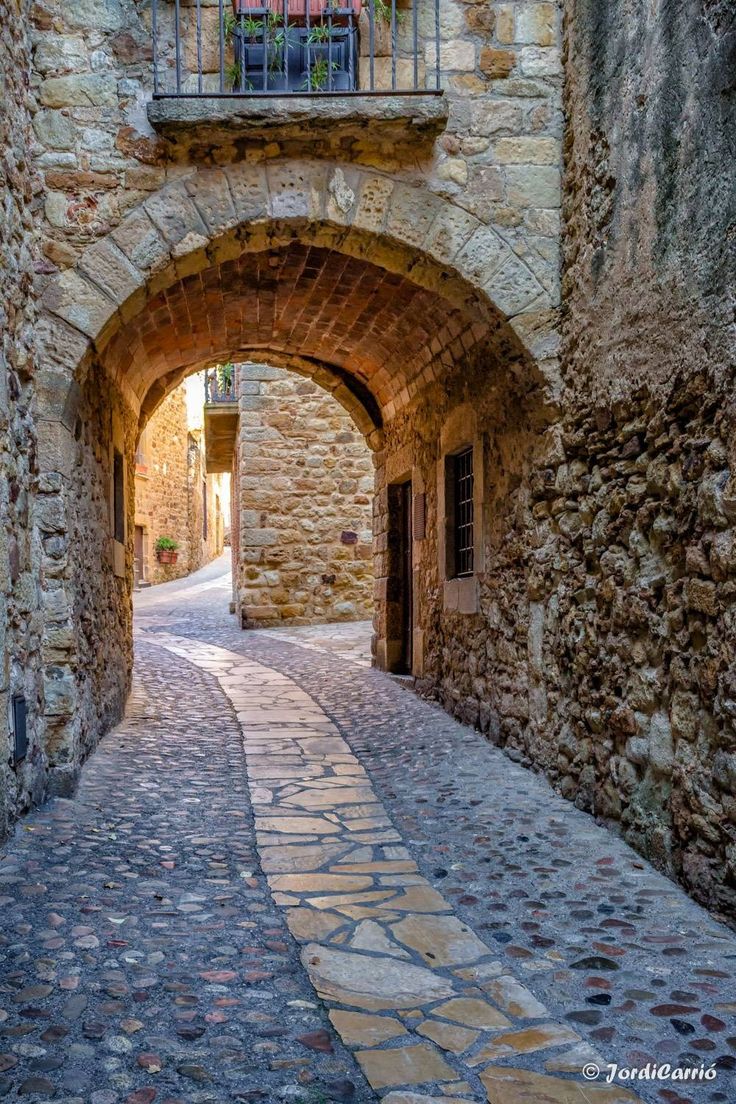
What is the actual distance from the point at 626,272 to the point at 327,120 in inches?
64.1

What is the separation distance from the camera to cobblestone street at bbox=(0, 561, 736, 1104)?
2.01 metres

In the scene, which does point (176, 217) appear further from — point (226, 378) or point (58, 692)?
point (226, 378)

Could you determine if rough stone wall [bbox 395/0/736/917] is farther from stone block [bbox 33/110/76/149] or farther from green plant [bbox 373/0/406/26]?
stone block [bbox 33/110/76/149]

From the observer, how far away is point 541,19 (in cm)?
459

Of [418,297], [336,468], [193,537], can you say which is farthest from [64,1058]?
[193,537]

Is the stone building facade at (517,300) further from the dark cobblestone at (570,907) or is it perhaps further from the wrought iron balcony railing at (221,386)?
the wrought iron balcony railing at (221,386)

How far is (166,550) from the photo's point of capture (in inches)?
903

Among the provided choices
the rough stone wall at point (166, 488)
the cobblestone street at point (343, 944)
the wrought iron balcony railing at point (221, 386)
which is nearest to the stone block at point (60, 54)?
the cobblestone street at point (343, 944)

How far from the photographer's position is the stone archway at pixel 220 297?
4.29m

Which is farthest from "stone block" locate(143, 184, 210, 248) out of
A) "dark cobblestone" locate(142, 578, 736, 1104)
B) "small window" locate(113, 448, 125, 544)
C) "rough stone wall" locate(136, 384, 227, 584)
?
"rough stone wall" locate(136, 384, 227, 584)

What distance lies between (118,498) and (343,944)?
14.2 ft

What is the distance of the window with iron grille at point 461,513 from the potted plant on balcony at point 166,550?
17.1 meters

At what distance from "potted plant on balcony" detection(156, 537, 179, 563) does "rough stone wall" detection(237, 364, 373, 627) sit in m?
10.8

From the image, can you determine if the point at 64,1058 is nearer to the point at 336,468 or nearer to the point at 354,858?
the point at 354,858
